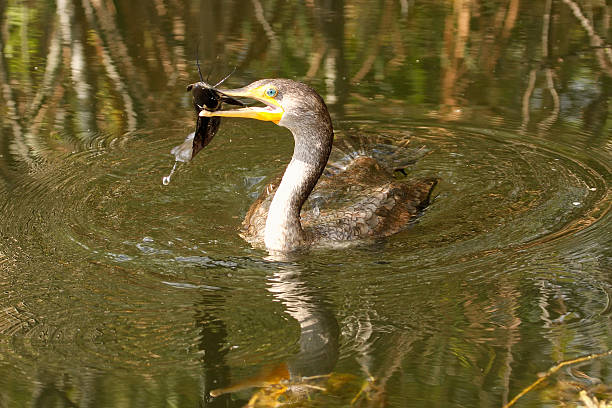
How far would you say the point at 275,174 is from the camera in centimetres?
783

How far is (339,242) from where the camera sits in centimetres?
659

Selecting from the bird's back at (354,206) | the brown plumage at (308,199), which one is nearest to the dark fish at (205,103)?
the brown plumage at (308,199)

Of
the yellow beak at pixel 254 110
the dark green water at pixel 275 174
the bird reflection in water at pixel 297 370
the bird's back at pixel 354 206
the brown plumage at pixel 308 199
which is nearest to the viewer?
the bird reflection in water at pixel 297 370

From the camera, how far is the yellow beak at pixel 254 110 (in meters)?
6.21

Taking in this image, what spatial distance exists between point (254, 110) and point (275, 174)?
1592 millimetres

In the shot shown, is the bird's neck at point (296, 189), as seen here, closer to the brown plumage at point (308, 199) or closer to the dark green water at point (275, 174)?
the brown plumage at point (308, 199)

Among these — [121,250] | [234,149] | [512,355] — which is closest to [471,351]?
[512,355]

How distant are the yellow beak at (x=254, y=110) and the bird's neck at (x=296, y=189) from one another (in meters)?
0.19

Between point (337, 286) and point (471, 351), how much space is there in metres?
1.07

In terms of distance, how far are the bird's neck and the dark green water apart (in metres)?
0.16

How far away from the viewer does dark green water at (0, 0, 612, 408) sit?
16.5 feet

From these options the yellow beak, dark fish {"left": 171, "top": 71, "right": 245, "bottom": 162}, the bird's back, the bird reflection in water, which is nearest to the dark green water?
the bird reflection in water

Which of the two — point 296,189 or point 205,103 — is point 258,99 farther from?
point 296,189

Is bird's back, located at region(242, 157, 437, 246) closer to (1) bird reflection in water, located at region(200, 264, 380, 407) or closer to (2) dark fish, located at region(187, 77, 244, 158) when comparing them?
(2) dark fish, located at region(187, 77, 244, 158)
